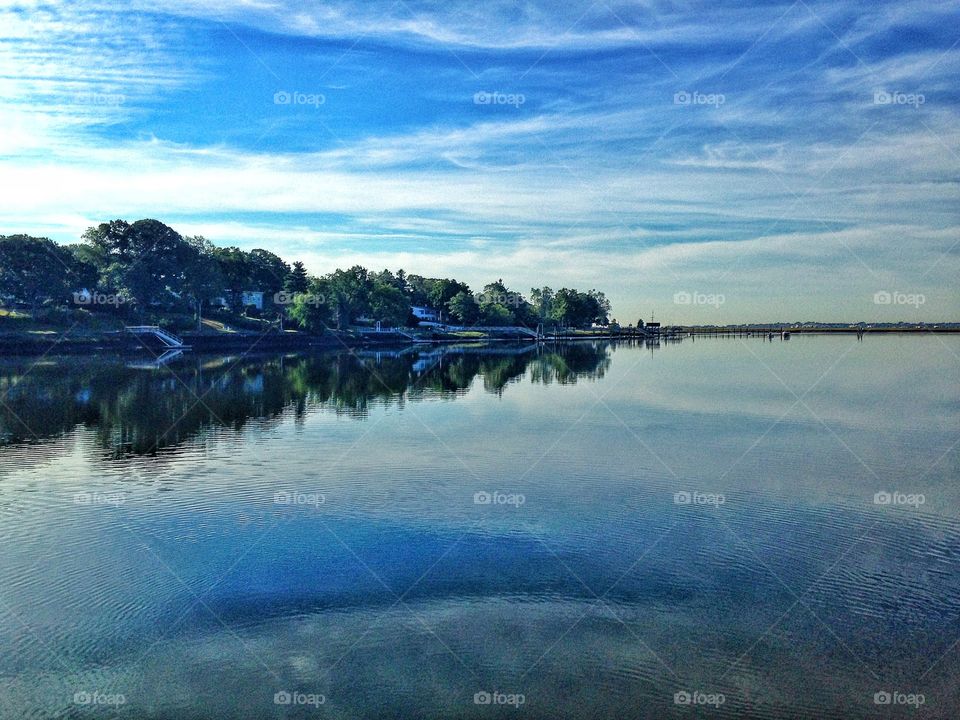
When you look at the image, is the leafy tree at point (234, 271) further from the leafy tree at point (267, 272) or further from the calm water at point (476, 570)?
the calm water at point (476, 570)

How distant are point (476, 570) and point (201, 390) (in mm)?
43293

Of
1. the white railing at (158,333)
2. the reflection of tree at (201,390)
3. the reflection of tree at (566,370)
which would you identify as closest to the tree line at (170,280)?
the white railing at (158,333)

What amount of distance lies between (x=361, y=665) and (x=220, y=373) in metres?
61.9

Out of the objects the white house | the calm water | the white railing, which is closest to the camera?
the calm water

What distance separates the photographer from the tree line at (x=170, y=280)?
115m

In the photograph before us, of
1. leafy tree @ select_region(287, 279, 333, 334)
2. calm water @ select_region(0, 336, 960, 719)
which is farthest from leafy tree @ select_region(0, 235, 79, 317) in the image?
calm water @ select_region(0, 336, 960, 719)

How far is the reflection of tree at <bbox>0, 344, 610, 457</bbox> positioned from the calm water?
3.02 ft

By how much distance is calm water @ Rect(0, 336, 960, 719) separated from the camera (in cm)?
1259

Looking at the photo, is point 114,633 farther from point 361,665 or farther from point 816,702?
point 816,702

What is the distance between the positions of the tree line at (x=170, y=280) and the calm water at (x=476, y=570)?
89.7m

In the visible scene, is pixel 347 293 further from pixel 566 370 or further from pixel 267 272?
pixel 566 370

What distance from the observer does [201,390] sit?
183 ft

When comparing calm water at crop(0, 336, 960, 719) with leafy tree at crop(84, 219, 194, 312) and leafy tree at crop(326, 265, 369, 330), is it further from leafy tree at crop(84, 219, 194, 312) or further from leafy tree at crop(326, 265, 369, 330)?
leafy tree at crop(326, 265, 369, 330)

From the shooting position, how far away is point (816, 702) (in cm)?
1226
